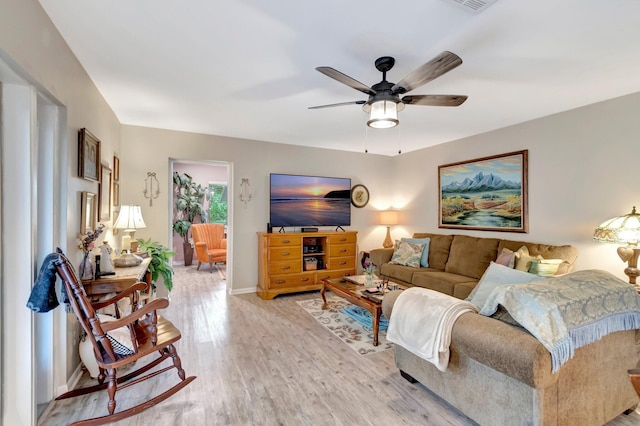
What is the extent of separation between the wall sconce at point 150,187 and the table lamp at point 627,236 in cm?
518

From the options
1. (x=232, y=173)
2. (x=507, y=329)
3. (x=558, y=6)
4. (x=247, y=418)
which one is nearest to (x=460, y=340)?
(x=507, y=329)

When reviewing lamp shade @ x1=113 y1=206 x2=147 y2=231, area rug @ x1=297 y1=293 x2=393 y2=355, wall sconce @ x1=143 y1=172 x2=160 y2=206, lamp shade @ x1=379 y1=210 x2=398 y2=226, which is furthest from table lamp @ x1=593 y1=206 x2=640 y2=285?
wall sconce @ x1=143 y1=172 x2=160 y2=206

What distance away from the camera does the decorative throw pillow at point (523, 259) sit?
3.22 m

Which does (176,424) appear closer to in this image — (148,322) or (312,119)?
(148,322)

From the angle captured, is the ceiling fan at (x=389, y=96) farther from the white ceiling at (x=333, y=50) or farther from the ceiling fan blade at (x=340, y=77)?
the white ceiling at (x=333, y=50)

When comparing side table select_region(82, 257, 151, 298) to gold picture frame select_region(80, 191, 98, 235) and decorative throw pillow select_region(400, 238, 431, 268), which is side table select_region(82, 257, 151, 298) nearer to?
gold picture frame select_region(80, 191, 98, 235)

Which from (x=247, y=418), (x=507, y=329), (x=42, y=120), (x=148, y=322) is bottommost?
(x=247, y=418)

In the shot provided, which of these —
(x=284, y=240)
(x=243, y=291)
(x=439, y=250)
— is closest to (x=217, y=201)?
(x=243, y=291)

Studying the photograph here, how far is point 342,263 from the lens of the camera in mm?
5039

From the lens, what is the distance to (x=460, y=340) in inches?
66.3

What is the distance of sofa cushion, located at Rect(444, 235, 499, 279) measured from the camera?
153 inches

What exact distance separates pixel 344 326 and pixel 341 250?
5.73 feet

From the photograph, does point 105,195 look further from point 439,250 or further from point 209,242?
point 439,250

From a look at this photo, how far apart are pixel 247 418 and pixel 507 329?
5.42 ft
